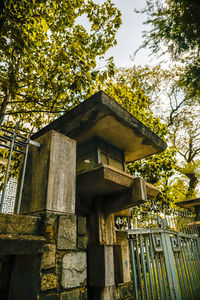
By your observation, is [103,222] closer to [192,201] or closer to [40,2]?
[40,2]

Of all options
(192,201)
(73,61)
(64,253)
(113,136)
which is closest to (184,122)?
(192,201)

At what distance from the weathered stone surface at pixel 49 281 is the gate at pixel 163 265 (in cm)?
178

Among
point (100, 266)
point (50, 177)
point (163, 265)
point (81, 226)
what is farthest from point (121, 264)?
point (50, 177)

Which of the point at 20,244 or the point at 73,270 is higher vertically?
the point at 20,244

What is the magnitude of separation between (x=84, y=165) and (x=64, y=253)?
50.4 inches

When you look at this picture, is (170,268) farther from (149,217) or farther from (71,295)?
(71,295)

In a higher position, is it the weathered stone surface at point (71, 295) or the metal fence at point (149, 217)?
the metal fence at point (149, 217)

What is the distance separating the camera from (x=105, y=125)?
278 centimetres

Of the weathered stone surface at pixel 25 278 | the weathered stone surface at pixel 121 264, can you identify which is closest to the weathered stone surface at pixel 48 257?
the weathered stone surface at pixel 25 278

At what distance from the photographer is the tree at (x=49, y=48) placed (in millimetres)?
3416

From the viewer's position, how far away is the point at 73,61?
4.32 metres

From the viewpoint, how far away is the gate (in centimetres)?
313

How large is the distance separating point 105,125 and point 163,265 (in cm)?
261

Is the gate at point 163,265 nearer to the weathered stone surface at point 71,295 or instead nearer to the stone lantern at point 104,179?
the stone lantern at point 104,179
